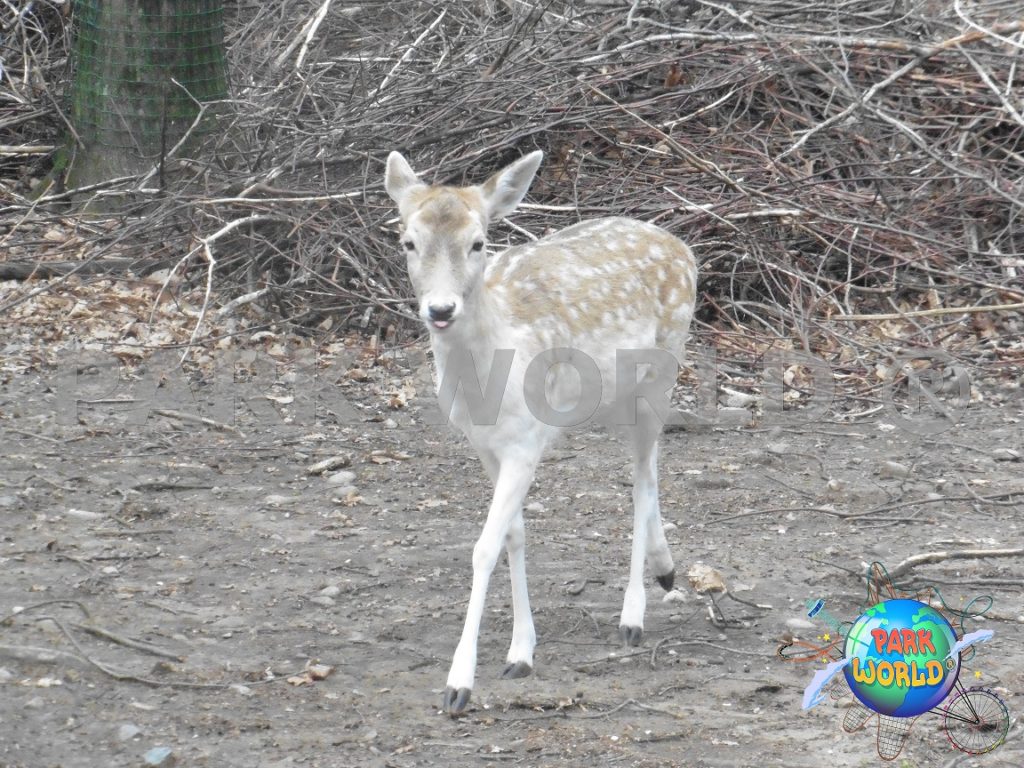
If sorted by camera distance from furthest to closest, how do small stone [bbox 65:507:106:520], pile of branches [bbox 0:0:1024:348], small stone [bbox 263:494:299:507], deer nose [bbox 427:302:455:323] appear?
pile of branches [bbox 0:0:1024:348], small stone [bbox 263:494:299:507], small stone [bbox 65:507:106:520], deer nose [bbox 427:302:455:323]

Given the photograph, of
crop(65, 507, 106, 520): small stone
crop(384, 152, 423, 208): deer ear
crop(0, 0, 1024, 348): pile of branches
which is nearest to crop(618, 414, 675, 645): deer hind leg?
crop(384, 152, 423, 208): deer ear

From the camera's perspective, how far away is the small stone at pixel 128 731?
4.46 meters

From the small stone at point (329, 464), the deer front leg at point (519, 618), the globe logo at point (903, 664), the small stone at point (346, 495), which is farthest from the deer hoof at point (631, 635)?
the small stone at point (329, 464)

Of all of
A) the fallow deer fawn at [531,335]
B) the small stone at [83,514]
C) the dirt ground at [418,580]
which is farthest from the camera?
the small stone at [83,514]

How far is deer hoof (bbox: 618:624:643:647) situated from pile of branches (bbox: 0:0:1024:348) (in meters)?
3.83

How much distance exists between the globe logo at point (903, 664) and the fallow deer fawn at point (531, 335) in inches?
51.6

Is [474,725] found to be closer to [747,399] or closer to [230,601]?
[230,601]

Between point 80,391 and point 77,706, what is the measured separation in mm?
3948

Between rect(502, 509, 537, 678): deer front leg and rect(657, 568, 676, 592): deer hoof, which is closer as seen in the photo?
rect(502, 509, 537, 678): deer front leg

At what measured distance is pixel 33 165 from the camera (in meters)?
11.0

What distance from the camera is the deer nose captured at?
4941 mm

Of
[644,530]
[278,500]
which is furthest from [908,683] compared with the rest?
[278,500]

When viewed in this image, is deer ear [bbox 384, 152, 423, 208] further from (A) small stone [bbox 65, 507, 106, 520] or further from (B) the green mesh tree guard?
(B) the green mesh tree guard

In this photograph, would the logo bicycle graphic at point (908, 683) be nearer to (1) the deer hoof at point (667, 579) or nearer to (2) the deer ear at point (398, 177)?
(1) the deer hoof at point (667, 579)
